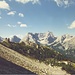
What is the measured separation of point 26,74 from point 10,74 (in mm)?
7972

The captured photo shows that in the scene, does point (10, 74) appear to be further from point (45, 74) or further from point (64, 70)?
point (64, 70)

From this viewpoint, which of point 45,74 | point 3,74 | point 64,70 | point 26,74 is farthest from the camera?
point 64,70

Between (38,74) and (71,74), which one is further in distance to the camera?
(71,74)

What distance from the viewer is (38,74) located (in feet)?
255

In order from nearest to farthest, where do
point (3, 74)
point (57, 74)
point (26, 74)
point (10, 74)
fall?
point (3, 74) < point (10, 74) < point (26, 74) < point (57, 74)

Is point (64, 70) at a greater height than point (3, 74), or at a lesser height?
greater

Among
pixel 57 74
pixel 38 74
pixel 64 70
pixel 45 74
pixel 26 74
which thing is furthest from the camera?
pixel 64 70

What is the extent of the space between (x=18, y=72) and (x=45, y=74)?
16.4 meters

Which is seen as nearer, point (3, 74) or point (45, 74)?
point (3, 74)

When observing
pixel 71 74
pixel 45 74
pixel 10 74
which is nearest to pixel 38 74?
pixel 45 74

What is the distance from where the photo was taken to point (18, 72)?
229 feet

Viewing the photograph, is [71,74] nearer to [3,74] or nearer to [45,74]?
[45,74]

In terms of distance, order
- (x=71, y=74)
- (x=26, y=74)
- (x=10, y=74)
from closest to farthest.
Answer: (x=10, y=74), (x=26, y=74), (x=71, y=74)

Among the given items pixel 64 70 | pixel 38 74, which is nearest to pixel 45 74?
pixel 38 74
